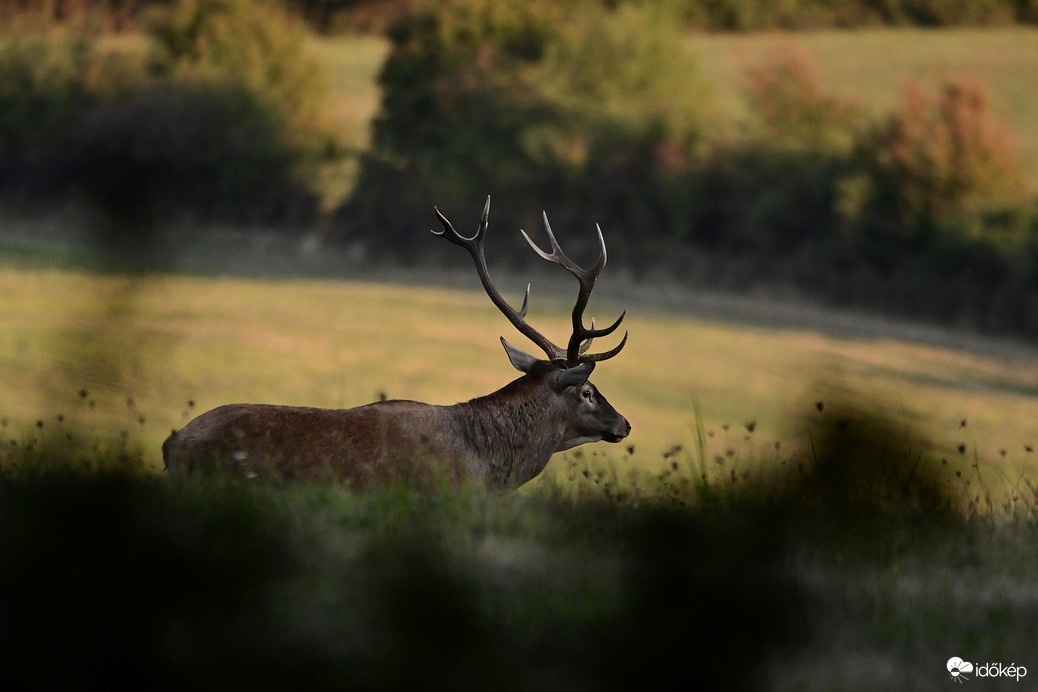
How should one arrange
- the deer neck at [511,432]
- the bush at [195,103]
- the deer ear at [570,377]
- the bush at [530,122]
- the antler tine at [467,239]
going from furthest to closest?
1. the bush at [195,103]
2. the bush at [530,122]
3. the antler tine at [467,239]
4. the deer ear at [570,377]
5. the deer neck at [511,432]

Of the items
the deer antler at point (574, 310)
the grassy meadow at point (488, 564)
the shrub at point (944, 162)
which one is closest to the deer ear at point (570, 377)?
the deer antler at point (574, 310)

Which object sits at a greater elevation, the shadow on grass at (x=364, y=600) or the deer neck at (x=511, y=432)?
the shadow on grass at (x=364, y=600)

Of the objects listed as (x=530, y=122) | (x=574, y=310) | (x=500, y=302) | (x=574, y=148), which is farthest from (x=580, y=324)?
(x=530, y=122)

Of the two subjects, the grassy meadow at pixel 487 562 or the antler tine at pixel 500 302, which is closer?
the grassy meadow at pixel 487 562

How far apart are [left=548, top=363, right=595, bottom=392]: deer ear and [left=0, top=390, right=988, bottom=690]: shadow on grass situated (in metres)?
3.30

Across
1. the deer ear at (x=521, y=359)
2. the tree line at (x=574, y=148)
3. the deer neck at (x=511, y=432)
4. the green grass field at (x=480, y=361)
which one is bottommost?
the green grass field at (x=480, y=361)

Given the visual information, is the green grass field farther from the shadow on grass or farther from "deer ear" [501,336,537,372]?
the shadow on grass

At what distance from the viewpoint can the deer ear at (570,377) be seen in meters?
8.30

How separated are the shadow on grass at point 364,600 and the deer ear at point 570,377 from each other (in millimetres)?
3303

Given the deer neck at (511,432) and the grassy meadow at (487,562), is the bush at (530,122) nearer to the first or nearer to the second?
the deer neck at (511,432)

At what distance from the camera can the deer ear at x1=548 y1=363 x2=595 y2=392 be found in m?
8.30

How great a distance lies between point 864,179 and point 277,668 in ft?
155

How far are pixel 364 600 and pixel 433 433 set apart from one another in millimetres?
3561

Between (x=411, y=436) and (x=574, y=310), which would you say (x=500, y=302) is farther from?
(x=411, y=436)
